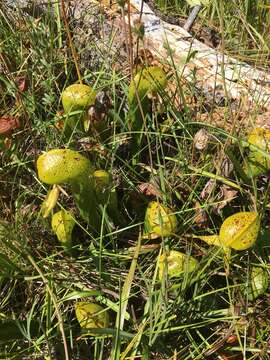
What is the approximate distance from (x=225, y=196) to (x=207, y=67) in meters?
0.69

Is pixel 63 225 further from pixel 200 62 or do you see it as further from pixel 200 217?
pixel 200 62

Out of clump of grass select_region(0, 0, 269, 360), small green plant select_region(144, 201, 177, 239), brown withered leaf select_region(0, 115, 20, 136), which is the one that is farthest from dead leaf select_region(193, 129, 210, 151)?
brown withered leaf select_region(0, 115, 20, 136)

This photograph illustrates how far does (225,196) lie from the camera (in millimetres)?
1383

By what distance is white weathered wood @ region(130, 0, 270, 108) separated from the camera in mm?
1771

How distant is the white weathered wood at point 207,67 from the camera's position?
1.77m

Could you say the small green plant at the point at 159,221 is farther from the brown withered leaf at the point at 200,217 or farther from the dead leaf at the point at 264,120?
the dead leaf at the point at 264,120

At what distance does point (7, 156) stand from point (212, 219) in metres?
0.67

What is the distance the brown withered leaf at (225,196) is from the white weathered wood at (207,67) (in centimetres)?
42

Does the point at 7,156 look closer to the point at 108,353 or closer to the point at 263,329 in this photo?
the point at 108,353

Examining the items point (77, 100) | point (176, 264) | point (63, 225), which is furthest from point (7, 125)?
point (176, 264)

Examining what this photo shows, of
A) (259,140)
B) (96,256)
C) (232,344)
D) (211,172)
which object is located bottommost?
(232,344)

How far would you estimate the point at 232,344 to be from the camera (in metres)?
1.23

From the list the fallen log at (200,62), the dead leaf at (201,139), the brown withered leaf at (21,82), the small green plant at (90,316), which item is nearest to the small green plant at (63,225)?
the small green plant at (90,316)

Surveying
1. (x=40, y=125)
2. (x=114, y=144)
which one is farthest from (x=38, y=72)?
(x=114, y=144)
